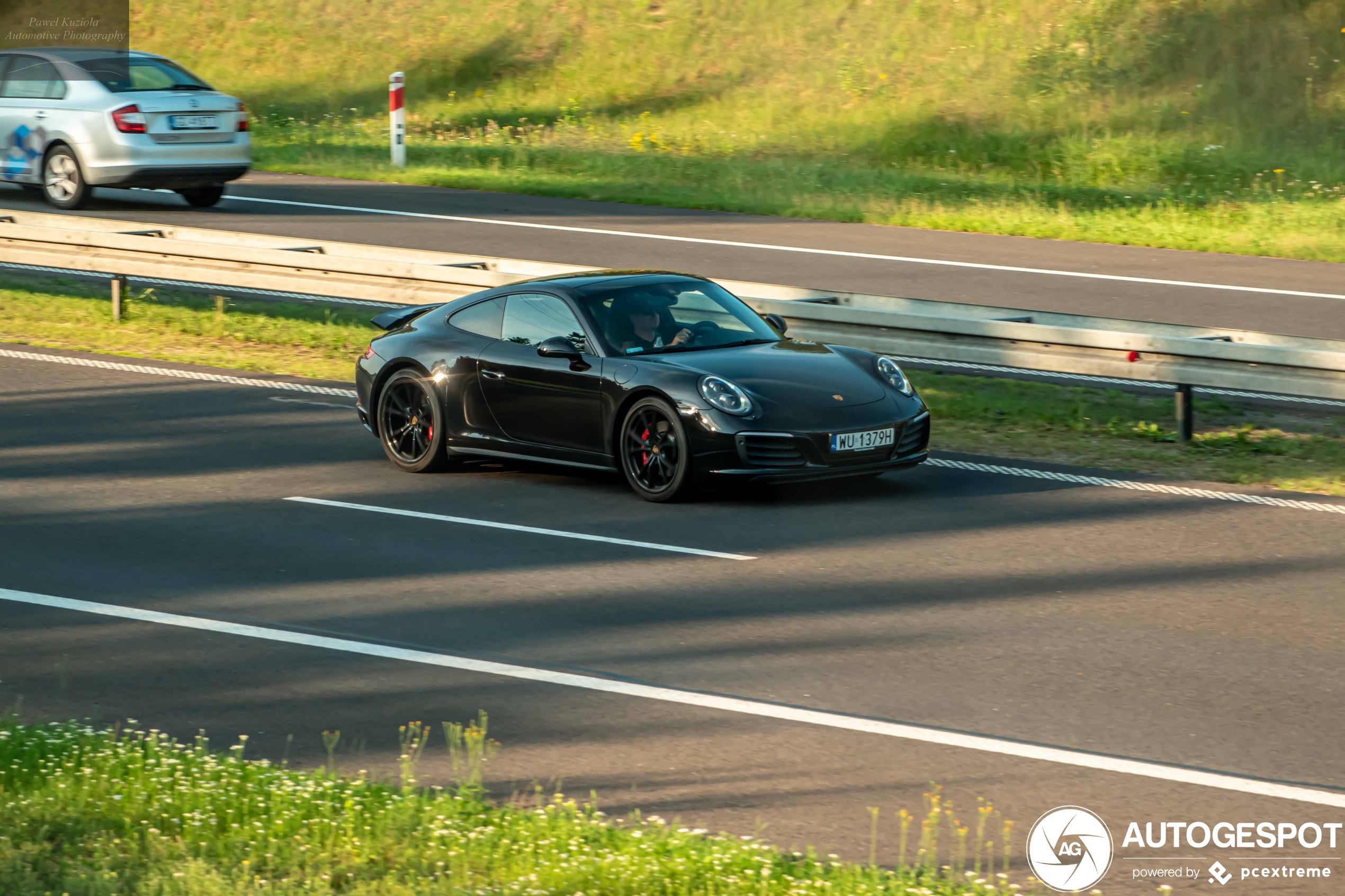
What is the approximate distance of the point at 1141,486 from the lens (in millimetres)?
11172

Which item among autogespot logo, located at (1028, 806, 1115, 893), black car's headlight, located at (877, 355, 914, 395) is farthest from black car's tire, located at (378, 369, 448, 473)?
autogespot logo, located at (1028, 806, 1115, 893)

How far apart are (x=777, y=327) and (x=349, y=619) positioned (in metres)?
4.53

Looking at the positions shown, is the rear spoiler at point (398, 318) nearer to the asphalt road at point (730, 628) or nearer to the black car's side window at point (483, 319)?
the black car's side window at point (483, 319)

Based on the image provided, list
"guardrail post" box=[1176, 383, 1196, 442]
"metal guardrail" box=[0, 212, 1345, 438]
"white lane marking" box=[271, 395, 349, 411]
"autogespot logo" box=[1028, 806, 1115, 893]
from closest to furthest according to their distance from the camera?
"autogespot logo" box=[1028, 806, 1115, 893], "metal guardrail" box=[0, 212, 1345, 438], "guardrail post" box=[1176, 383, 1196, 442], "white lane marking" box=[271, 395, 349, 411]

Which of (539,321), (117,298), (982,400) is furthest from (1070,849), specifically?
(117,298)

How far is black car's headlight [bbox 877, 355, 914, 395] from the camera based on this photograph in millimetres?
11250

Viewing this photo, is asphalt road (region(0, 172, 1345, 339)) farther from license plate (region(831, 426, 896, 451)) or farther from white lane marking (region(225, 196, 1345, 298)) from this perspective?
license plate (region(831, 426, 896, 451))

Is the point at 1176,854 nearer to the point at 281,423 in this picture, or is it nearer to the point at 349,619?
the point at 349,619

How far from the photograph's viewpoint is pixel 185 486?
1138cm

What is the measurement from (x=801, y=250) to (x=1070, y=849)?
1587cm

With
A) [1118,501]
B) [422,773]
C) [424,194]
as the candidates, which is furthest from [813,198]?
[422,773]

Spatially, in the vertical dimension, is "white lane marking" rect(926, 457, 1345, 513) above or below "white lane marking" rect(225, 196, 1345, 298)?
below

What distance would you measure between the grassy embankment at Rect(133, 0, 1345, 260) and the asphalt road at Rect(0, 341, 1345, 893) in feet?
41.1

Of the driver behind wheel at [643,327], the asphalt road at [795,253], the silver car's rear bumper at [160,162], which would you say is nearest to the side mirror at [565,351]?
the driver behind wheel at [643,327]
